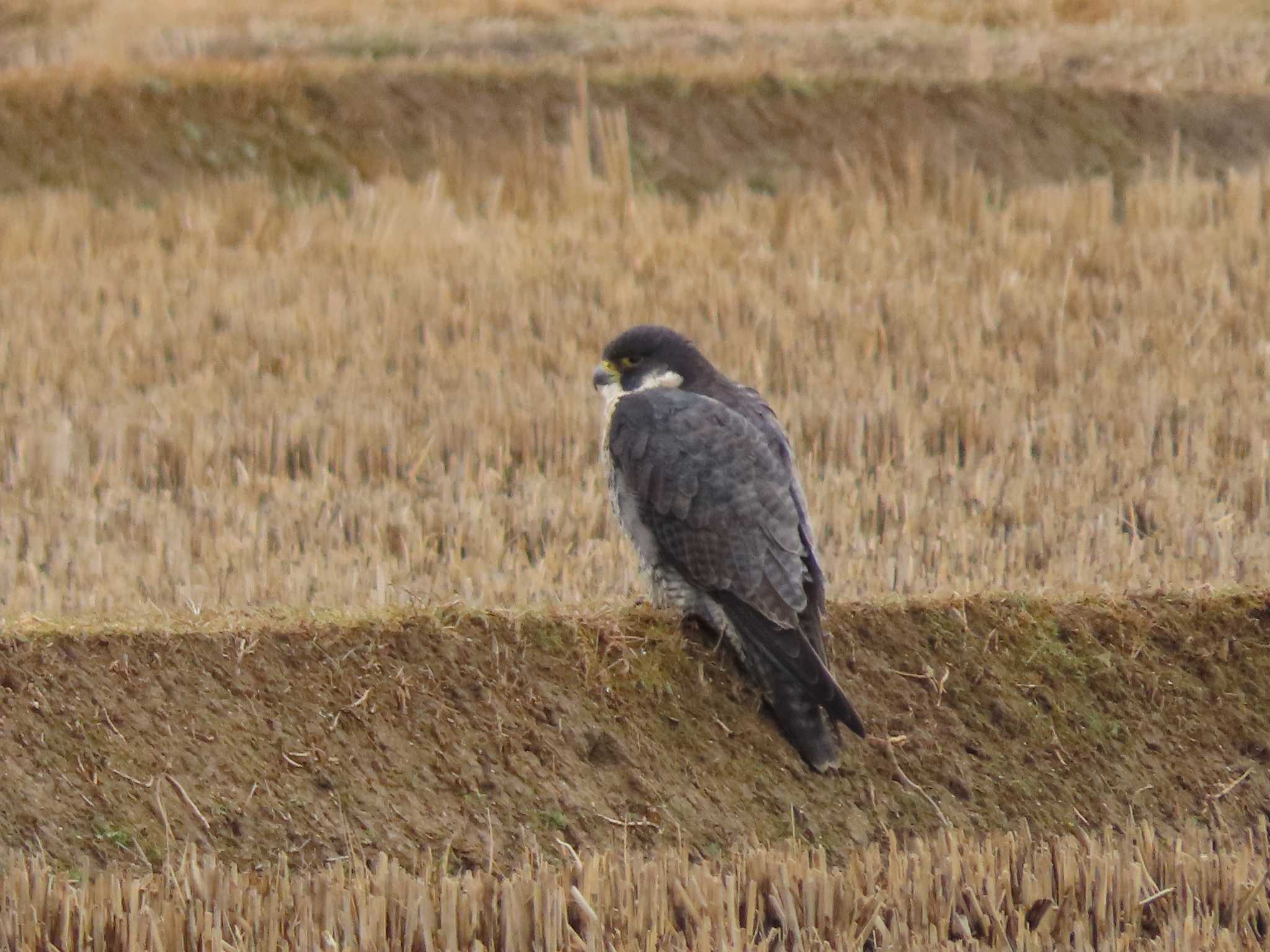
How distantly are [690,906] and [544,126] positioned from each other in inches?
579

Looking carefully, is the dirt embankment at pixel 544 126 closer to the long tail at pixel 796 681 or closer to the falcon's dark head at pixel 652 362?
the falcon's dark head at pixel 652 362

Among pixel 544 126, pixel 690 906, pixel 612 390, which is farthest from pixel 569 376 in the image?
pixel 544 126

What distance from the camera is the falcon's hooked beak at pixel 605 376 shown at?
23.7 ft

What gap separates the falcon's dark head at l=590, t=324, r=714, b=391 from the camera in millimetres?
7082

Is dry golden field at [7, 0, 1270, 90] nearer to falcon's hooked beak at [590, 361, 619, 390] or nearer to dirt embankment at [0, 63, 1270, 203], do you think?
dirt embankment at [0, 63, 1270, 203]

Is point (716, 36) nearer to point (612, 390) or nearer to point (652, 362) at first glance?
point (612, 390)

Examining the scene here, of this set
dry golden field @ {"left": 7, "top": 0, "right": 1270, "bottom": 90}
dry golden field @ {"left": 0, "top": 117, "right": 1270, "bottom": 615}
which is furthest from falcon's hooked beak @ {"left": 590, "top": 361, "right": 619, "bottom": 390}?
dry golden field @ {"left": 7, "top": 0, "right": 1270, "bottom": 90}

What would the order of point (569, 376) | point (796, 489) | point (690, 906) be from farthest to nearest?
point (569, 376) → point (796, 489) → point (690, 906)

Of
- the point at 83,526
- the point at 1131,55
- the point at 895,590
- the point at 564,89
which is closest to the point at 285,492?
the point at 83,526

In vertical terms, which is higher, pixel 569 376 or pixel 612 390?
pixel 569 376

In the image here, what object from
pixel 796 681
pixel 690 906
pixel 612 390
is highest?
pixel 612 390

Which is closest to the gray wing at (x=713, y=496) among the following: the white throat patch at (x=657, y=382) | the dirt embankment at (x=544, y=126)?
the white throat patch at (x=657, y=382)

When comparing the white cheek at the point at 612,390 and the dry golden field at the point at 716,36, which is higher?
the dry golden field at the point at 716,36

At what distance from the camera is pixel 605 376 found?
7.25m
